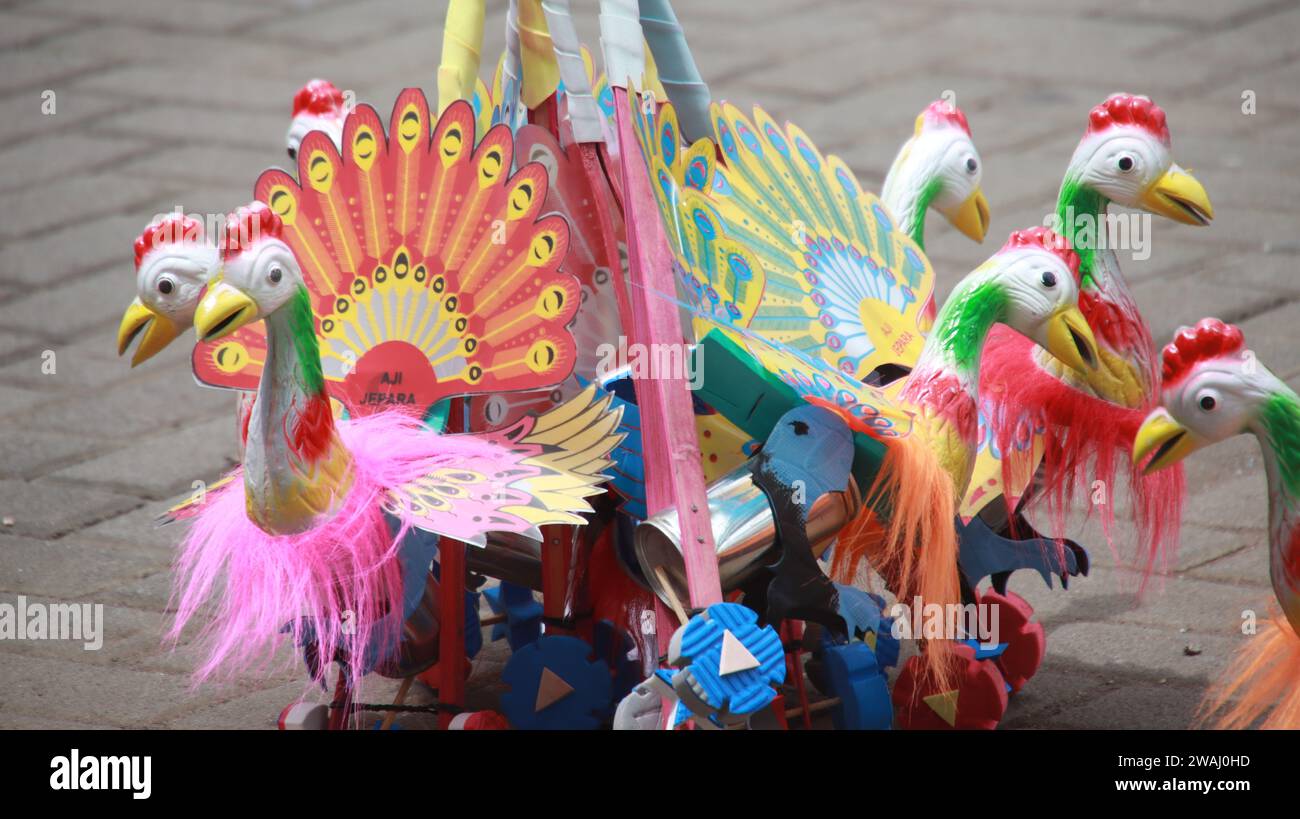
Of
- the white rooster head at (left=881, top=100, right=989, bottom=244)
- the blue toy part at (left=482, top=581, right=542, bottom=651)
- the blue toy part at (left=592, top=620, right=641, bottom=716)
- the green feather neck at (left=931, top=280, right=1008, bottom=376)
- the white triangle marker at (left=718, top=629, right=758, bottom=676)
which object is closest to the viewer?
the white triangle marker at (left=718, top=629, right=758, bottom=676)

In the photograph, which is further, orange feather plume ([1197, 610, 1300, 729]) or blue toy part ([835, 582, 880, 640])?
blue toy part ([835, 582, 880, 640])

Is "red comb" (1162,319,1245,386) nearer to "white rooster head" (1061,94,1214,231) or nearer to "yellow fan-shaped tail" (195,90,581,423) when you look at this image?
"white rooster head" (1061,94,1214,231)

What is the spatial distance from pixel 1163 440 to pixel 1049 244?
0.36 meters

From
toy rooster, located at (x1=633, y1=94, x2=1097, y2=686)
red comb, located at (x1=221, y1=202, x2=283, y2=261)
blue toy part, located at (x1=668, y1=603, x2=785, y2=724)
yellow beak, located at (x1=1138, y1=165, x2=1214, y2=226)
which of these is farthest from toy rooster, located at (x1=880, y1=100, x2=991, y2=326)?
red comb, located at (x1=221, y1=202, x2=283, y2=261)

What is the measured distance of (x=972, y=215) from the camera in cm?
271

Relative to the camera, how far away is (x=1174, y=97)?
16.5ft

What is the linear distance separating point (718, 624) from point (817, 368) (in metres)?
0.45

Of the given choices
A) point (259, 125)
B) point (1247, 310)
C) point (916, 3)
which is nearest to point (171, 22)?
point (259, 125)

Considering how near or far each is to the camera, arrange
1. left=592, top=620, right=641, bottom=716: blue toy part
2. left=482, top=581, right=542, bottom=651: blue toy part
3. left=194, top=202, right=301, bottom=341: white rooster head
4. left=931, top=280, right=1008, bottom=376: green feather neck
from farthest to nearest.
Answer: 1. left=482, top=581, right=542, bottom=651: blue toy part
2. left=592, top=620, right=641, bottom=716: blue toy part
3. left=931, top=280, right=1008, bottom=376: green feather neck
4. left=194, top=202, right=301, bottom=341: white rooster head

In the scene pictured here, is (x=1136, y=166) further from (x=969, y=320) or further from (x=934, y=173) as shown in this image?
(x=934, y=173)

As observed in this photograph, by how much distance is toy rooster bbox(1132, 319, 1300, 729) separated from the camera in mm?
1894

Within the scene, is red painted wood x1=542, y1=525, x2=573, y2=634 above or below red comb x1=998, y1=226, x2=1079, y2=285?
below

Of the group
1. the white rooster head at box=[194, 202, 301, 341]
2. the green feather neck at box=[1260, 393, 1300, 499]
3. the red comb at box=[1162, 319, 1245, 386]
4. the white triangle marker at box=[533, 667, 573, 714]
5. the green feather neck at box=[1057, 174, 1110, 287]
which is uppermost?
the green feather neck at box=[1057, 174, 1110, 287]
